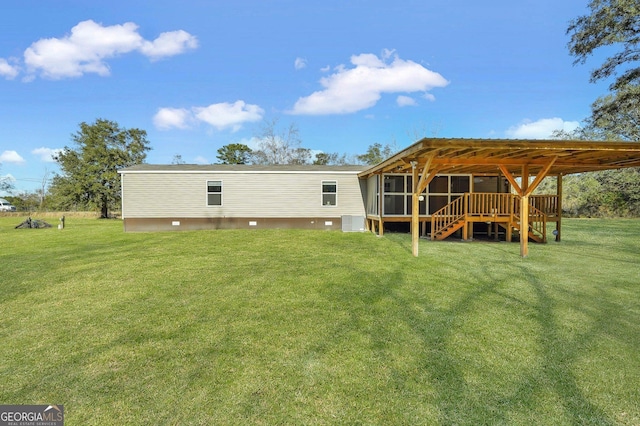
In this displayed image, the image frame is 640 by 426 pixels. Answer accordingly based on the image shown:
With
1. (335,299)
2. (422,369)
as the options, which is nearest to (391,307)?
(335,299)

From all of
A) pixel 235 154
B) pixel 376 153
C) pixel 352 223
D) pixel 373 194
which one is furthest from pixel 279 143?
pixel 373 194

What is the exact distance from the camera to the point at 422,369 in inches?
97.6

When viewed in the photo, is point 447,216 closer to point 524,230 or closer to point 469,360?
point 524,230

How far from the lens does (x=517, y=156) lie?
24.1 ft

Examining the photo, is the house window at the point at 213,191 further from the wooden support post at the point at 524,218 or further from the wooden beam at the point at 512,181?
the wooden support post at the point at 524,218

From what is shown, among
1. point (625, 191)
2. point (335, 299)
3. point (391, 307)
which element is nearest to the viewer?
point (391, 307)

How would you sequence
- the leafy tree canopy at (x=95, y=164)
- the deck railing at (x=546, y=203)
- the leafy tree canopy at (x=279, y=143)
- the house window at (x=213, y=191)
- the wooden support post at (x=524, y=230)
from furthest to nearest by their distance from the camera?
the leafy tree canopy at (x=279, y=143)
the leafy tree canopy at (x=95, y=164)
the house window at (x=213, y=191)
the deck railing at (x=546, y=203)
the wooden support post at (x=524, y=230)

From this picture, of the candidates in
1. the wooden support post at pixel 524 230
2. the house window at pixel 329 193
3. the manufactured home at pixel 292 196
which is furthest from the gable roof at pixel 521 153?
the house window at pixel 329 193

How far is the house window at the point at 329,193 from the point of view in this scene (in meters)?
13.1

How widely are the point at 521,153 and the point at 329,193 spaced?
7478 millimetres

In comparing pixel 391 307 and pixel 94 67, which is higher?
pixel 94 67

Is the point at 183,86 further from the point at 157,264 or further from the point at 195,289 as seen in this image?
the point at 195,289

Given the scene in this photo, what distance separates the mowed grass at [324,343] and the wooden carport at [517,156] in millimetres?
1993

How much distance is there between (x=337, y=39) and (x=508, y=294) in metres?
19.2
